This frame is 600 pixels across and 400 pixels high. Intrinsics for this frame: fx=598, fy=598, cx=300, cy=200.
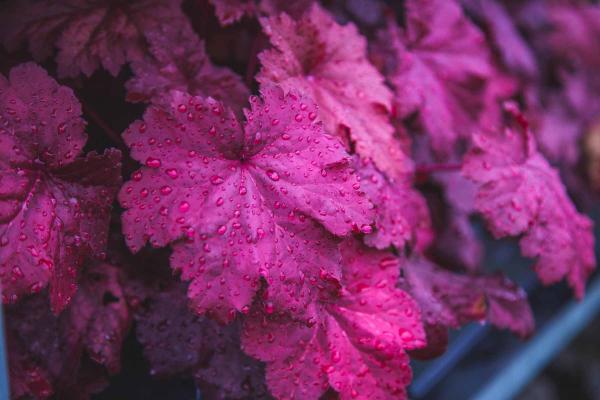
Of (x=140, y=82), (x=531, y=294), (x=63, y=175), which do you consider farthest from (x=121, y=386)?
(x=531, y=294)

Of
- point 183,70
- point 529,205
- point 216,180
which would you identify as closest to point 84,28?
point 183,70

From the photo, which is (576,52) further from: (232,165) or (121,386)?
(121,386)

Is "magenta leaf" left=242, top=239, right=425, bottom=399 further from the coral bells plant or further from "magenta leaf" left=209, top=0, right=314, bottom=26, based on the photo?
"magenta leaf" left=209, top=0, right=314, bottom=26

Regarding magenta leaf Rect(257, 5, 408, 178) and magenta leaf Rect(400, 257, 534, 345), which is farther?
magenta leaf Rect(400, 257, 534, 345)

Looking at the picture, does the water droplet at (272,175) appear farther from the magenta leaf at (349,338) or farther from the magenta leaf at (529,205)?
the magenta leaf at (529,205)

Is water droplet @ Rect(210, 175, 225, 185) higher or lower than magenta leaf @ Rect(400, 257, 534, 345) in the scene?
higher

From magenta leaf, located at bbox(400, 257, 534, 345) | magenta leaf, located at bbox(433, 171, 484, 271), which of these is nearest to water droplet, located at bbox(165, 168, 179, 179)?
magenta leaf, located at bbox(400, 257, 534, 345)

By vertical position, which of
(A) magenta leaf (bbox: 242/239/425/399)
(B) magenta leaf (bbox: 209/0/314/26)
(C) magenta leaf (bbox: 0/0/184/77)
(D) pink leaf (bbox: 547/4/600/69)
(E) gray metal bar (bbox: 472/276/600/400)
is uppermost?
(B) magenta leaf (bbox: 209/0/314/26)
